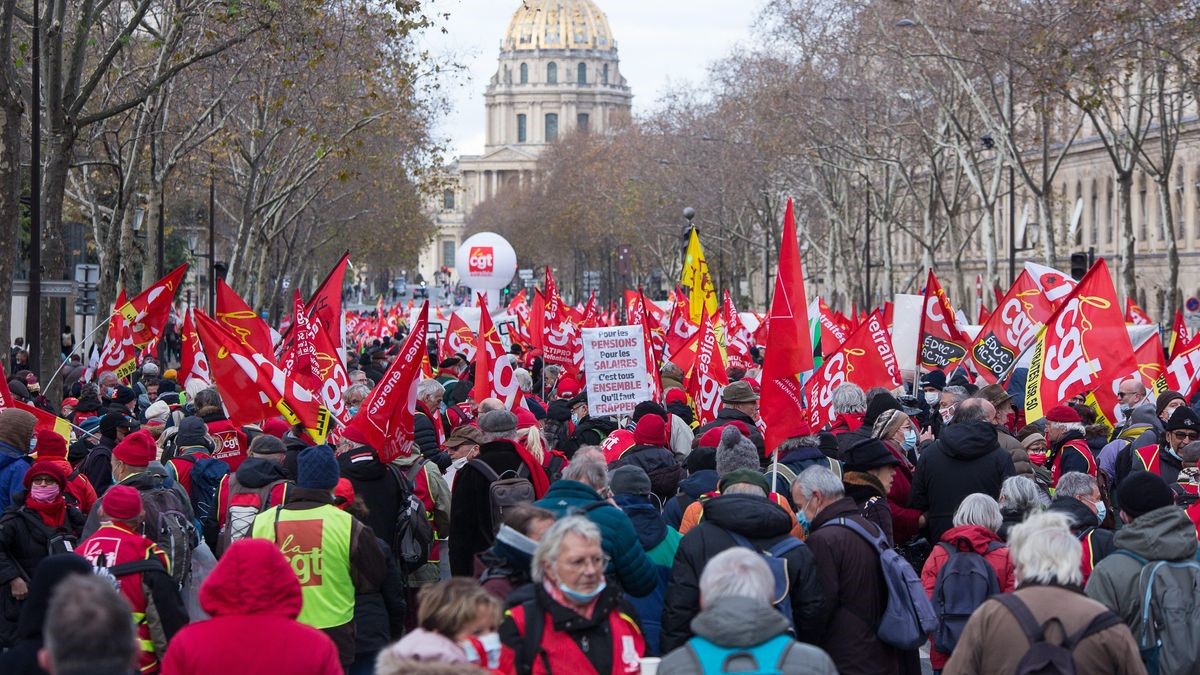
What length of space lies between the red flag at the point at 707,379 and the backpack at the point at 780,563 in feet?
23.7

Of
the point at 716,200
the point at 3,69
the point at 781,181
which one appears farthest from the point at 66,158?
the point at 716,200

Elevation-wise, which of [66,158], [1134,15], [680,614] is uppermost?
[1134,15]

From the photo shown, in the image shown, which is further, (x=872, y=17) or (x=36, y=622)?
(x=872, y=17)

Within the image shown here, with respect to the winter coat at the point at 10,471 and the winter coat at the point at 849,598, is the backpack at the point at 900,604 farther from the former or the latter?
the winter coat at the point at 10,471

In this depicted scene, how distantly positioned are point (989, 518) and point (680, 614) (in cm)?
158

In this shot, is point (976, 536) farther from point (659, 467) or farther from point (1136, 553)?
point (659, 467)

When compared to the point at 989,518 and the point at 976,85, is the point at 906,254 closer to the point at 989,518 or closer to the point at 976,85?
the point at 976,85

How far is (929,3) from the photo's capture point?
32.5 meters

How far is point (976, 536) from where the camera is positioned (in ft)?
24.1

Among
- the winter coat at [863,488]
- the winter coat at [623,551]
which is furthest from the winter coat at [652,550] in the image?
the winter coat at [863,488]

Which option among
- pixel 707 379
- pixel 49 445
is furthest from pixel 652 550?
pixel 707 379

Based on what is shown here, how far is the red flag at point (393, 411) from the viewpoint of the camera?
29.3 feet

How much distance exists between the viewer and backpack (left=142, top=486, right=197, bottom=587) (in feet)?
24.3

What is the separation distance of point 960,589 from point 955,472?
1.59 metres
